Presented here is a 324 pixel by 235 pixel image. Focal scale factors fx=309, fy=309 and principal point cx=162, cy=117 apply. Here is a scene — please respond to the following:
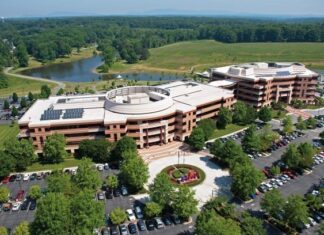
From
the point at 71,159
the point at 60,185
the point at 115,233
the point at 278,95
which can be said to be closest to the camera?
the point at 115,233

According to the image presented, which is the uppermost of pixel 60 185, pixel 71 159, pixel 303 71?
pixel 303 71

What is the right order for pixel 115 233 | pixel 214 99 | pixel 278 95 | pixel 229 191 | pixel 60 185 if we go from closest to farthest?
pixel 115 233 < pixel 60 185 < pixel 229 191 < pixel 214 99 < pixel 278 95

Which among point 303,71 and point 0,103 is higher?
point 303,71

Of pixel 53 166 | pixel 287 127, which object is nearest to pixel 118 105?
pixel 53 166

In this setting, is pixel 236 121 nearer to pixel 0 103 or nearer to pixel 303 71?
pixel 303 71

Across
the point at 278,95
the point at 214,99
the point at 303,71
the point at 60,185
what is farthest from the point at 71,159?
the point at 303,71

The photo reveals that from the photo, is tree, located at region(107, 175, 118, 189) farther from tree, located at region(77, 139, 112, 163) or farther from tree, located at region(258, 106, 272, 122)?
tree, located at region(258, 106, 272, 122)

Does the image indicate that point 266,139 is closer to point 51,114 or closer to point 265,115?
A: point 265,115

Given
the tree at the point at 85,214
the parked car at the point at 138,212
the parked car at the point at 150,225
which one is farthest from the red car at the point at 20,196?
the parked car at the point at 150,225
